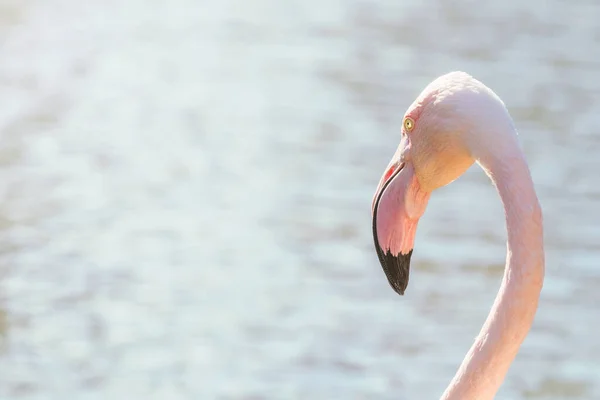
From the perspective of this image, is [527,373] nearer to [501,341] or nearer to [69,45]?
[501,341]

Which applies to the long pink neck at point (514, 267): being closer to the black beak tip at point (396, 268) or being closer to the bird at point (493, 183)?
the bird at point (493, 183)

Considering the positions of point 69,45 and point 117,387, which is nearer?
point 117,387

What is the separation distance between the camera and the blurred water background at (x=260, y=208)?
6.30m

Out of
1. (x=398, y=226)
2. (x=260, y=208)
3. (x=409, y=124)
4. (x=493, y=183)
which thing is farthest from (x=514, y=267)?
(x=260, y=208)

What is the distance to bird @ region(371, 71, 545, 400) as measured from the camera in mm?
2938

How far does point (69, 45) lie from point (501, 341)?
8257mm

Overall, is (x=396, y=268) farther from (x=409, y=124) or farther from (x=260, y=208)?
(x=260, y=208)

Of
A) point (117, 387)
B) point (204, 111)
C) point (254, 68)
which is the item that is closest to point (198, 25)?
point (254, 68)

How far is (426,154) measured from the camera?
3201 mm

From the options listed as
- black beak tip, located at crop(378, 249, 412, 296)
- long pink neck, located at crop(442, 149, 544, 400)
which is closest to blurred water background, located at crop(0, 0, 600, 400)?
black beak tip, located at crop(378, 249, 412, 296)

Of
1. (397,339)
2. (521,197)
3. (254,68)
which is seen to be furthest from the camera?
(254,68)

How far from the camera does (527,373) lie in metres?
6.26

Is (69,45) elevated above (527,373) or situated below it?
above

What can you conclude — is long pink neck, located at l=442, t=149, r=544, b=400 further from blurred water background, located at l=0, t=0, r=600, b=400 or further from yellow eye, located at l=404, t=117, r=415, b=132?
blurred water background, located at l=0, t=0, r=600, b=400
